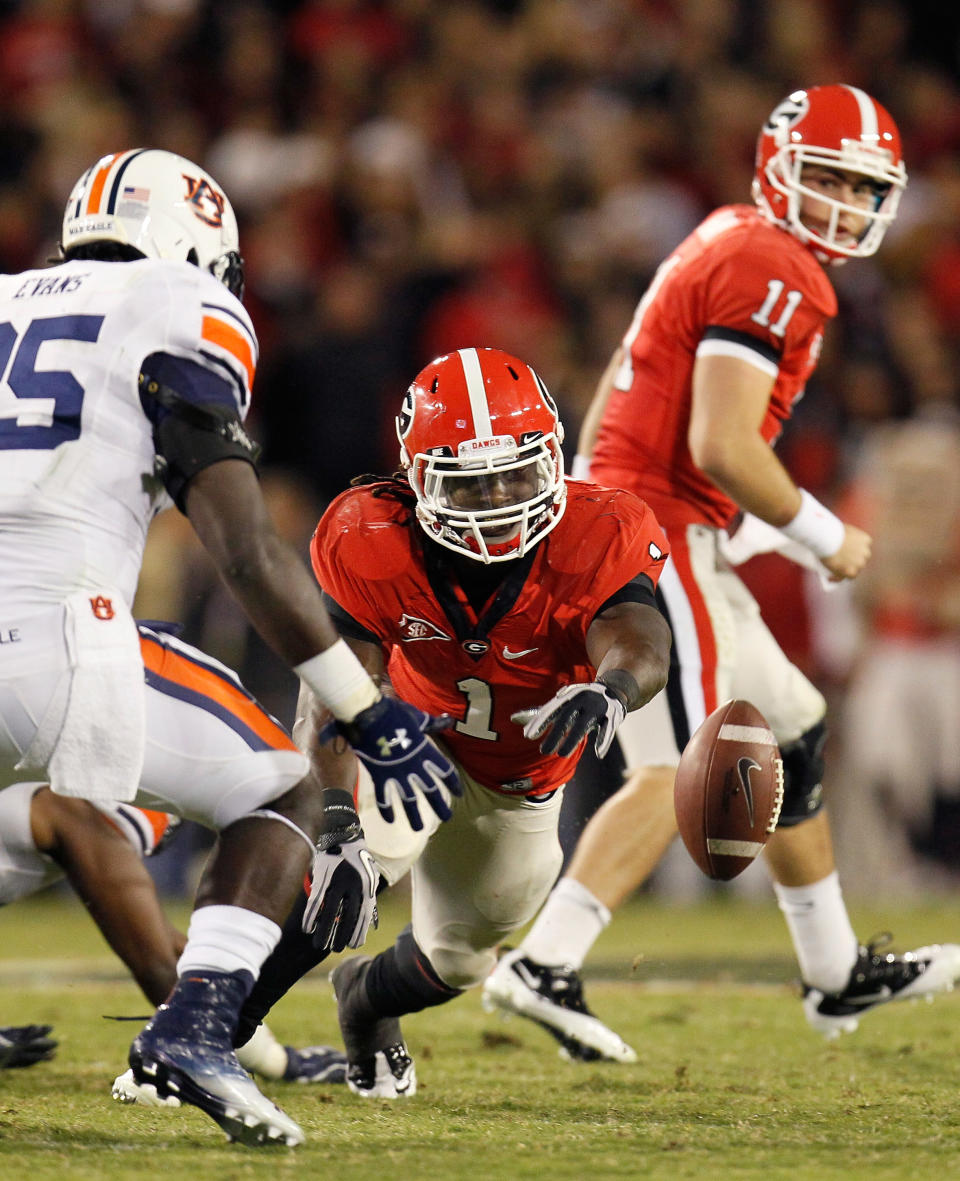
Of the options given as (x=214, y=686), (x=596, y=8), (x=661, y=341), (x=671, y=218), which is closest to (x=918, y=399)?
(x=671, y=218)

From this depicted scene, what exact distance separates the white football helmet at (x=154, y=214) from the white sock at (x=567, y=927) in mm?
1650

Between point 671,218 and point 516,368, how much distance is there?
531 centimetres

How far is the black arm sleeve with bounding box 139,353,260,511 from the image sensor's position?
2791mm

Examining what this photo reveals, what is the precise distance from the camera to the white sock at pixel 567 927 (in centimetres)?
407

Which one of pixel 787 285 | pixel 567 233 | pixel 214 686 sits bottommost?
pixel 214 686

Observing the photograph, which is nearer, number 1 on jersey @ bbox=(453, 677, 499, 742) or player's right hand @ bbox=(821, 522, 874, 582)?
number 1 on jersey @ bbox=(453, 677, 499, 742)

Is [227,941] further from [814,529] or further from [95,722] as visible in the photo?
[814,529]

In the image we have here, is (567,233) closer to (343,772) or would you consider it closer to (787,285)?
(787,285)

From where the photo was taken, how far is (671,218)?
851 centimetres

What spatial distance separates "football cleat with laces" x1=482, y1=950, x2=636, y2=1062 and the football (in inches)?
24.6

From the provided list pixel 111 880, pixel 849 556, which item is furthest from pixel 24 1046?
pixel 849 556

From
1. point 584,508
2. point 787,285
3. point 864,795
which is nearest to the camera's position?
point 584,508

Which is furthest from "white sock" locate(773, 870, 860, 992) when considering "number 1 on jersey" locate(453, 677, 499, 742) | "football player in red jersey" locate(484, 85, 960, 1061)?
"number 1 on jersey" locate(453, 677, 499, 742)

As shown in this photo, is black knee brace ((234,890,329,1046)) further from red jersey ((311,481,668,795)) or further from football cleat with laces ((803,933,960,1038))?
football cleat with laces ((803,933,960,1038))
